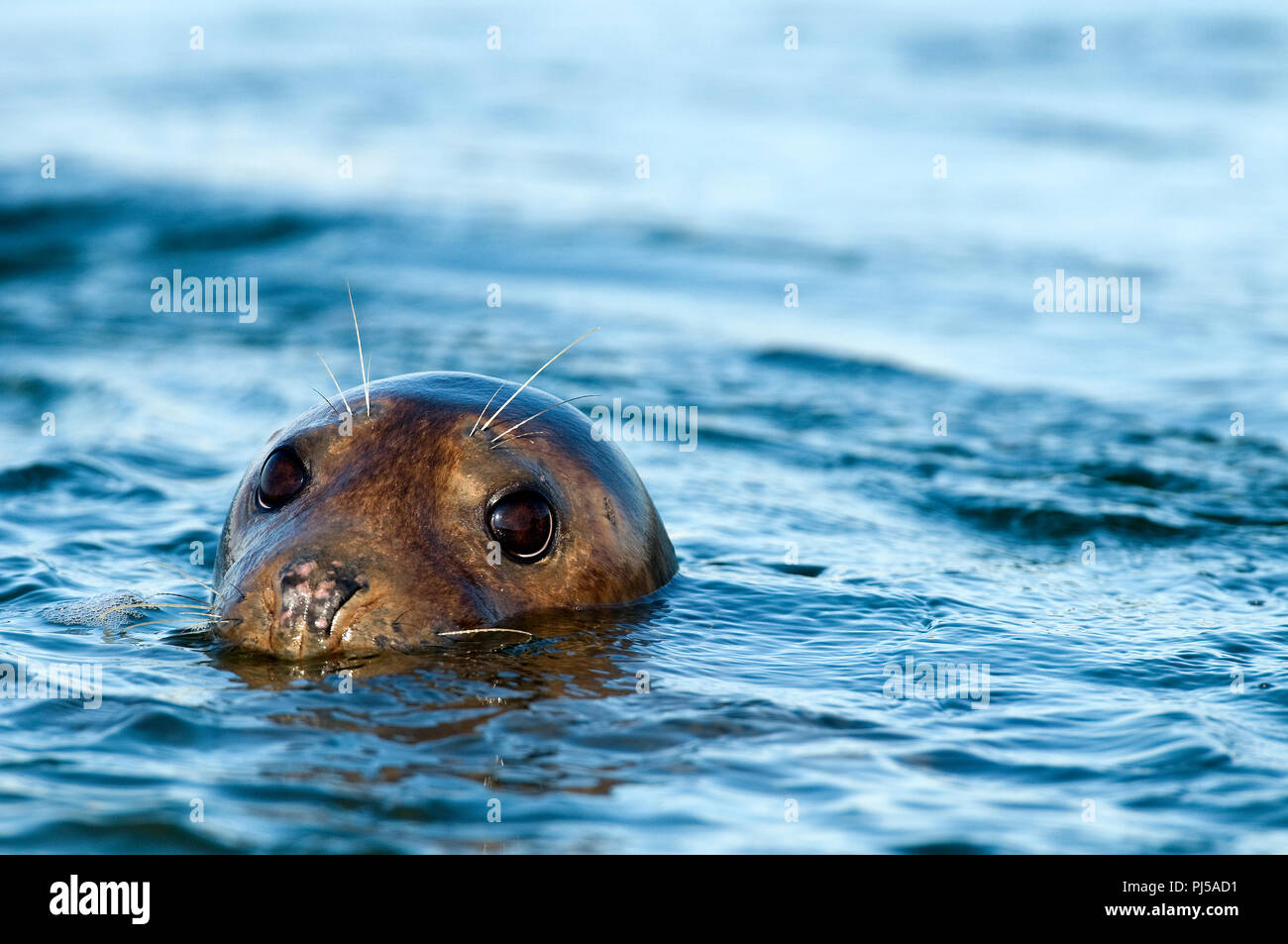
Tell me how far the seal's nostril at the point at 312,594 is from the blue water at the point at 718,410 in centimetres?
21

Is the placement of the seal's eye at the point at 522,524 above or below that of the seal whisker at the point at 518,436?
below

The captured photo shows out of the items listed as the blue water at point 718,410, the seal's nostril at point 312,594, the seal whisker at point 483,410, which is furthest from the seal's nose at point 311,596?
the seal whisker at point 483,410

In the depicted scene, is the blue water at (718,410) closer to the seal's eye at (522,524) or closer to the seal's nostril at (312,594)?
the seal's nostril at (312,594)

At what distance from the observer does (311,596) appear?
532 centimetres

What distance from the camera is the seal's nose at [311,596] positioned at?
530 centimetres

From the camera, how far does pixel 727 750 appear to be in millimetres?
4906

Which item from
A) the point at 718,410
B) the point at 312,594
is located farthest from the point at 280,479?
the point at 718,410

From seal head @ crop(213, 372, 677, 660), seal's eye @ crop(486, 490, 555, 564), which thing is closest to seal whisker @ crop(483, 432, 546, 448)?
seal head @ crop(213, 372, 677, 660)

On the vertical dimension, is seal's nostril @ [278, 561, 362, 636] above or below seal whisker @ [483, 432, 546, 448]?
below

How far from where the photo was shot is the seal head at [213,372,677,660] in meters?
5.39

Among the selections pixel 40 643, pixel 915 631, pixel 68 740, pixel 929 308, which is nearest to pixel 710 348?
pixel 929 308

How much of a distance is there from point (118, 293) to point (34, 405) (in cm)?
411

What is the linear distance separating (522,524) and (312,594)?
35.0 inches

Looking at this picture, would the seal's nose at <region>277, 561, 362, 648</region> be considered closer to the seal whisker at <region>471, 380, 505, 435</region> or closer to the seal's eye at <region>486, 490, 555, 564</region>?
the seal's eye at <region>486, 490, 555, 564</region>
